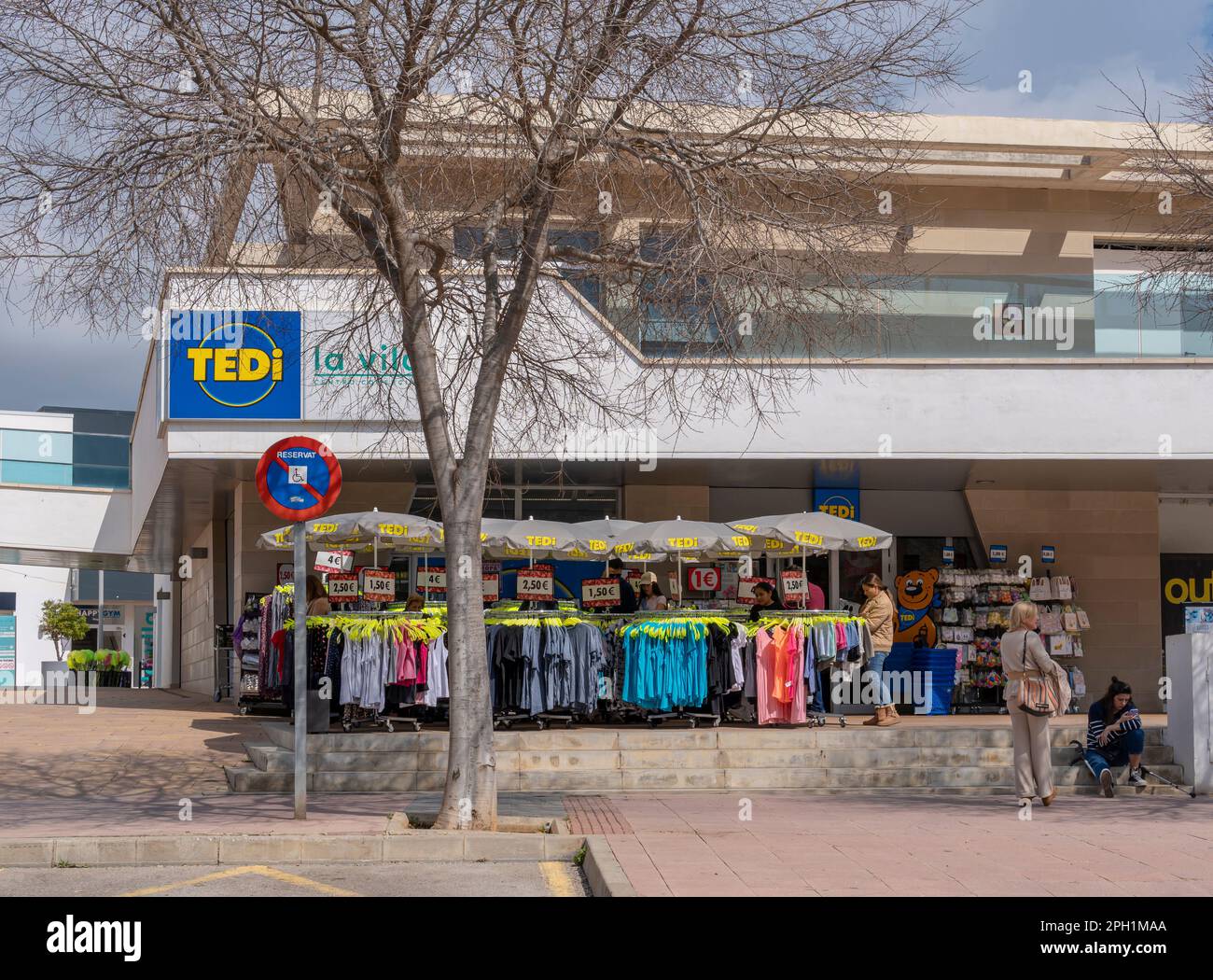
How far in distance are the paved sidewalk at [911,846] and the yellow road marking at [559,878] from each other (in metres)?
0.36

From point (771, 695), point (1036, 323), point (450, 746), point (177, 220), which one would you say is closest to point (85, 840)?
point (450, 746)

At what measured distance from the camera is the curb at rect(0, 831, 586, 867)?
9.44m

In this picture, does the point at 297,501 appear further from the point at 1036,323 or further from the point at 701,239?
the point at 1036,323

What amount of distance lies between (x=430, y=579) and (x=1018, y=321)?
879 cm

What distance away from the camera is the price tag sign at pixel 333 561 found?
1790cm

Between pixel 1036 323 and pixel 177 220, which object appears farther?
pixel 1036 323

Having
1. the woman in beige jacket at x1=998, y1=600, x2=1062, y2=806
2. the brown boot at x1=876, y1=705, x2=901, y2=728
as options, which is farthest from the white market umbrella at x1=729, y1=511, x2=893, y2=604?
the woman in beige jacket at x1=998, y1=600, x2=1062, y2=806

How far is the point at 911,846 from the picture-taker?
9750 millimetres

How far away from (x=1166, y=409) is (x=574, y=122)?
456 inches

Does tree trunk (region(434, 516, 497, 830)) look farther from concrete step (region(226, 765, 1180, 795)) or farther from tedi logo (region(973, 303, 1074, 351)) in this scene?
tedi logo (region(973, 303, 1074, 351))

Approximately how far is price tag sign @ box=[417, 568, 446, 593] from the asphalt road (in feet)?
29.9
